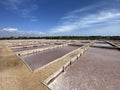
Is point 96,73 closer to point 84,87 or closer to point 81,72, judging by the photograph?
point 81,72

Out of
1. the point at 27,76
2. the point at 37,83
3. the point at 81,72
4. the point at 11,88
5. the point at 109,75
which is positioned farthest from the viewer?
the point at 81,72

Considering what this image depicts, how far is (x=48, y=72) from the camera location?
16.9 ft

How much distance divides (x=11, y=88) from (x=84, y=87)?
2.74m

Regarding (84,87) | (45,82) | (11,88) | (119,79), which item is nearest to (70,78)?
(84,87)

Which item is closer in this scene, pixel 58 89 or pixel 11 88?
pixel 11 88

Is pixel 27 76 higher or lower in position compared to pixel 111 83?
higher

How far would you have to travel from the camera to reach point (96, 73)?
589cm

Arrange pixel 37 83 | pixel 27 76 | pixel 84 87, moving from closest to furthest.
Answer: pixel 37 83, pixel 84 87, pixel 27 76

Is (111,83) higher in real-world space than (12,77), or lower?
lower

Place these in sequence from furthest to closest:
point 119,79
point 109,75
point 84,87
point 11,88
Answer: point 109,75 → point 119,79 → point 84,87 → point 11,88

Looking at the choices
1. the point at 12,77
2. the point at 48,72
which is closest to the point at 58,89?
the point at 48,72

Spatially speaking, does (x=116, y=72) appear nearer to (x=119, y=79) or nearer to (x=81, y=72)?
→ (x=119, y=79)

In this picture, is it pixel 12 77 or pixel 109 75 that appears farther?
pixel 109 75

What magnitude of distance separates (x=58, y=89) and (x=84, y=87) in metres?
1.07
